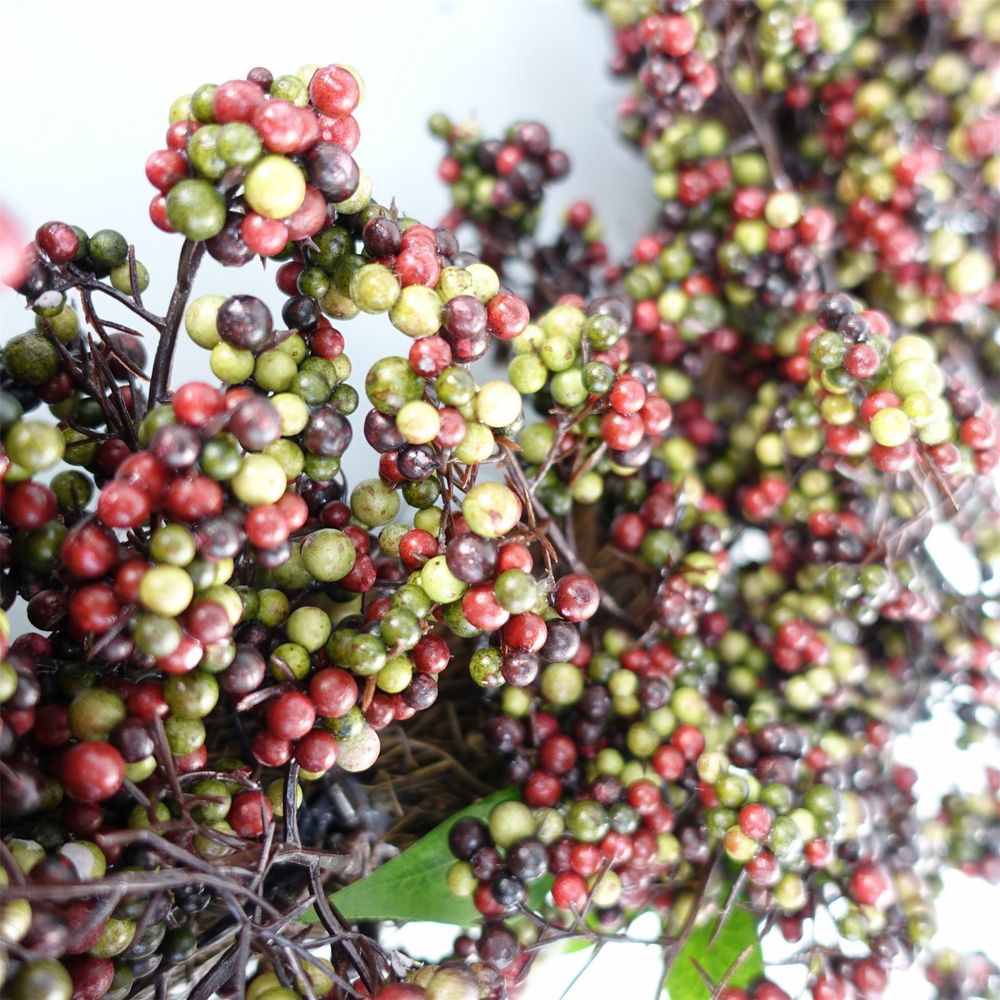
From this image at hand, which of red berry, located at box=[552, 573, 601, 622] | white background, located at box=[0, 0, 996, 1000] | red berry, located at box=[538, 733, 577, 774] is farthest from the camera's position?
white background, located at box=[0, 0, 996, 1000]

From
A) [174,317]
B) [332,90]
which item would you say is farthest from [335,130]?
[174,317]

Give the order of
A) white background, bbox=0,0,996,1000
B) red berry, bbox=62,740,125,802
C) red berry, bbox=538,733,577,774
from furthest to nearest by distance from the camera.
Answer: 1. white background, bbox=0,0,996,1000
2. red berry, bbox=538,733,577,774
3. red berry, bbox=62,740,125,802

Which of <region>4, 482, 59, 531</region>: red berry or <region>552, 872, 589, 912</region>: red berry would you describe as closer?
<region>4, 482, 59, 531</region>: red berry

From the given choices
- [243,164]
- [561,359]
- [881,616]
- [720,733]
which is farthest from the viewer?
[881,616]

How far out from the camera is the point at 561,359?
62 cm

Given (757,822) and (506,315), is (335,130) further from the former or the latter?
(757,822)

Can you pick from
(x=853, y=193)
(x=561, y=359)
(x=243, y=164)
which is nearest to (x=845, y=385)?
(x=561, y=359)

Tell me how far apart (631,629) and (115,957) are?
428 mm

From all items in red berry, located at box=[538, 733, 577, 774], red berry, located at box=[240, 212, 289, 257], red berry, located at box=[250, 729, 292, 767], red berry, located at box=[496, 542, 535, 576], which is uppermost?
red berry, located at box=[240, 212, 289, 257]

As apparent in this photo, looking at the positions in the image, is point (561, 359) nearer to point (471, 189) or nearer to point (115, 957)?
point (471, 189)

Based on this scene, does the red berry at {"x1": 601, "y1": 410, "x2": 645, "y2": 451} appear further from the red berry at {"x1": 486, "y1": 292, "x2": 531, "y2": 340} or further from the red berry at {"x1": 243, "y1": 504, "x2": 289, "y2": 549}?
the red berry at {"x1": 243, "y1": 504, "x2": 289, "y2": 549}

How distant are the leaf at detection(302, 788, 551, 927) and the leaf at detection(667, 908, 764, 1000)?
17cm

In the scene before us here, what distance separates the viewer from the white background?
78 cm

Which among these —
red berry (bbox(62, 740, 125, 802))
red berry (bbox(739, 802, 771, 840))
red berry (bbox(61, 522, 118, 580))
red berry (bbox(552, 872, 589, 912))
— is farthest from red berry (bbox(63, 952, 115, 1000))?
red berry (bbox(739, 802, 771, 840))
